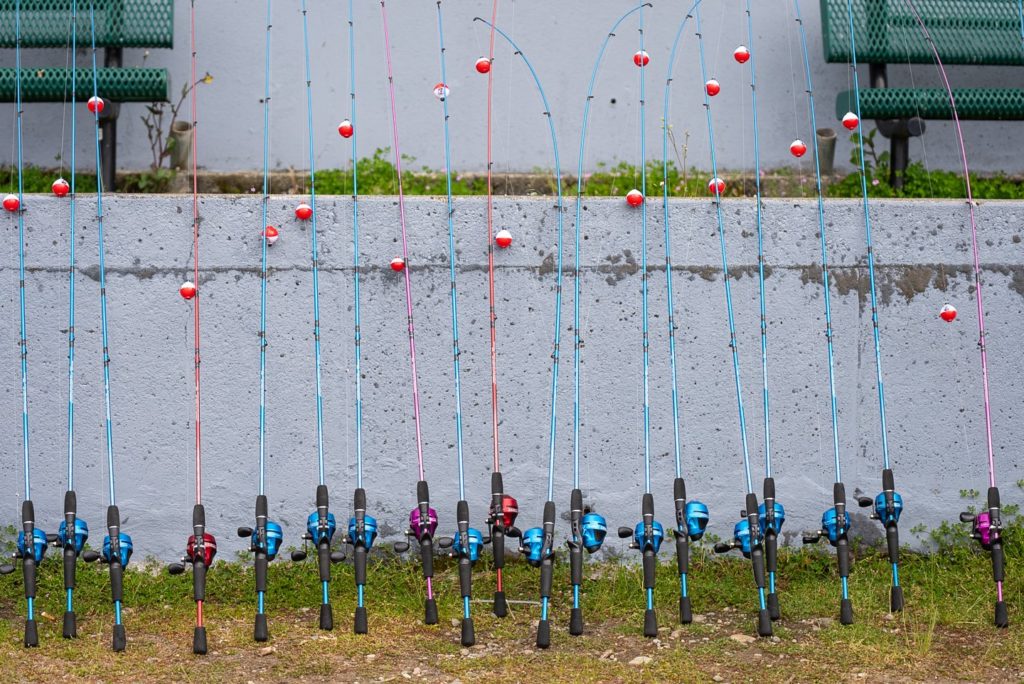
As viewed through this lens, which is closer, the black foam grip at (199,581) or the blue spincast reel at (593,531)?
the black foam grip at (199,581)

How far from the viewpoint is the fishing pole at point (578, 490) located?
15.4ft

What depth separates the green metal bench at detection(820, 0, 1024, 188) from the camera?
596 cm

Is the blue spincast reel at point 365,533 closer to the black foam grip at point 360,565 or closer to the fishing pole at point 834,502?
the black foam grip at point 360,565

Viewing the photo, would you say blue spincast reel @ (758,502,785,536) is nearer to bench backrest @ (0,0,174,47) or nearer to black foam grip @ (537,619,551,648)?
black foam grip @ (537,619,551,648)

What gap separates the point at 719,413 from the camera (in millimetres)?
5492

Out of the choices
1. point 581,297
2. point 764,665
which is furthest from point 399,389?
point 764,665

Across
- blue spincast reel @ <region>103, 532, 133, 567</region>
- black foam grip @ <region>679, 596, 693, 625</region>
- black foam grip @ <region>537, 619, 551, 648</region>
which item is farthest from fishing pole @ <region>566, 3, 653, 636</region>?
blue spincast reel @ <region>103, 532, 133, 567</region>

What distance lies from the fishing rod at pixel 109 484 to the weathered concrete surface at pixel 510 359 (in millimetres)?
44

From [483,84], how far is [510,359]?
5.17 feet

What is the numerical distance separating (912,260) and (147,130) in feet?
11.2

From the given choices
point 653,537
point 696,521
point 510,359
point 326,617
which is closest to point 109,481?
point 326,617

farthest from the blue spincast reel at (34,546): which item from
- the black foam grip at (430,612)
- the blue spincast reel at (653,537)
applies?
the blue spincast reel at (653,537)

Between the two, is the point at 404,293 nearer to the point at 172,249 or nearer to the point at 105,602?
the point at 172,249

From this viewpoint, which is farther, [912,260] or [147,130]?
[147,130]
